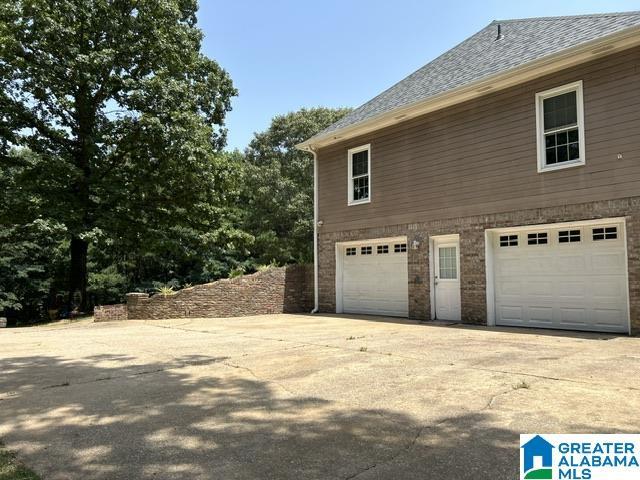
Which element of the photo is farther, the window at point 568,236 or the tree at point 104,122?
the tree at point 104,122

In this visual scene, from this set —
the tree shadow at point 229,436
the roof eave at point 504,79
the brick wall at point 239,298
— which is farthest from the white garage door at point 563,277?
the brick wall at point 239,298

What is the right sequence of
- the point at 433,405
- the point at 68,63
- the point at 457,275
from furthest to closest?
the point at 68,63, the point at 457,275, the point at 433,405

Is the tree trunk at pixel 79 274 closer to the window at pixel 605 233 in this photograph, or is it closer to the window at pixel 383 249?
the window at pixel 383 249

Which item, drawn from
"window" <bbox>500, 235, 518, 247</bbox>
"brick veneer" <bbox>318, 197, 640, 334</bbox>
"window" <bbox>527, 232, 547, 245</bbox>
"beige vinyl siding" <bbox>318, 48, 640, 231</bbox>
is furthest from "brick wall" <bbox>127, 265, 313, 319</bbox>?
"window" <bbox>527, 232, 547, 245</bbox>

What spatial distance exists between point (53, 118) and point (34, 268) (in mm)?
9108

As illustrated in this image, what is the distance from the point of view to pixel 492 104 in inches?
439

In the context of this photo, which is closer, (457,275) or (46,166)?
(457,275)

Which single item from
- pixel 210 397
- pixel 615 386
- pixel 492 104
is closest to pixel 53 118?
pixel 492 104

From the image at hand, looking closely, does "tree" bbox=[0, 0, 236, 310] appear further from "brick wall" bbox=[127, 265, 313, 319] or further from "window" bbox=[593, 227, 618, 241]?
"window" bbox=[593, 227, 618, 241]

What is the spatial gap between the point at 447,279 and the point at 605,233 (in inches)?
147

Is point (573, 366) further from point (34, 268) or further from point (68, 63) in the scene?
point (34, 268)

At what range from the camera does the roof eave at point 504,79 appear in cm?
901

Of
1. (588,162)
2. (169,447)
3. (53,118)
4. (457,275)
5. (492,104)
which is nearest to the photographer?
(169,447)

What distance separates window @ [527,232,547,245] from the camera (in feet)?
34.0
